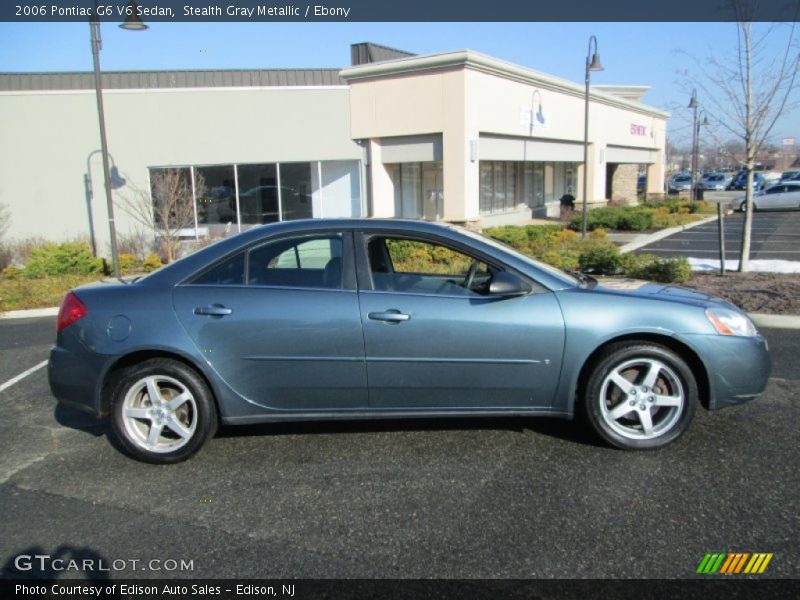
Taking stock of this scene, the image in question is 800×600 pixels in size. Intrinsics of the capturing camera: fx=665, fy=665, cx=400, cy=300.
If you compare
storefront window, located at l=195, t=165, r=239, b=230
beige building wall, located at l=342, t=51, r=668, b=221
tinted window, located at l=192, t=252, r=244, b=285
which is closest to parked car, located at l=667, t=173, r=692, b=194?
beige building wall, located at l=342, t=51, r=668, b=221

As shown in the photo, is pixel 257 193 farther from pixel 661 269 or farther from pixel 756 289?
pixel 756 289

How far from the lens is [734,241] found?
17.7 metres

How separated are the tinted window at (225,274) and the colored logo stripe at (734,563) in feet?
9.98

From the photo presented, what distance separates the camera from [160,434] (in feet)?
14.2

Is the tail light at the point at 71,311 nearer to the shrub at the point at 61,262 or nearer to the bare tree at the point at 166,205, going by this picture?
the shrub at the point at 61,262

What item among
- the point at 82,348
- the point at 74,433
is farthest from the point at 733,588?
the point at 74,433

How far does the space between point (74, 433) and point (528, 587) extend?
3616mm

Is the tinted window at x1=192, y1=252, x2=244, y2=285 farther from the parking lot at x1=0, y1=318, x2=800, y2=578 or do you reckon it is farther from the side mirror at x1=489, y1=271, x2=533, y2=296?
the side mirror at x1=489, y1=271, x2=533, y2=296

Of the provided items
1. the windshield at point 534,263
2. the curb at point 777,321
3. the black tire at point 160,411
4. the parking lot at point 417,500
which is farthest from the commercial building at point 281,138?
the black tire at point 160,411

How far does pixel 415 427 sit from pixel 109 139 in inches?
747

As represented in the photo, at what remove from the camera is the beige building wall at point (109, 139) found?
20062 millimetres

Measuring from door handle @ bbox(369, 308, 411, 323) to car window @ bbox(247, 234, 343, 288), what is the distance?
0.34 m

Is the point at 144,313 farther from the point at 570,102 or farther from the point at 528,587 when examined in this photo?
the point at 570,102

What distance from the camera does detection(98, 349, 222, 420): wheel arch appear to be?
4.21 m
